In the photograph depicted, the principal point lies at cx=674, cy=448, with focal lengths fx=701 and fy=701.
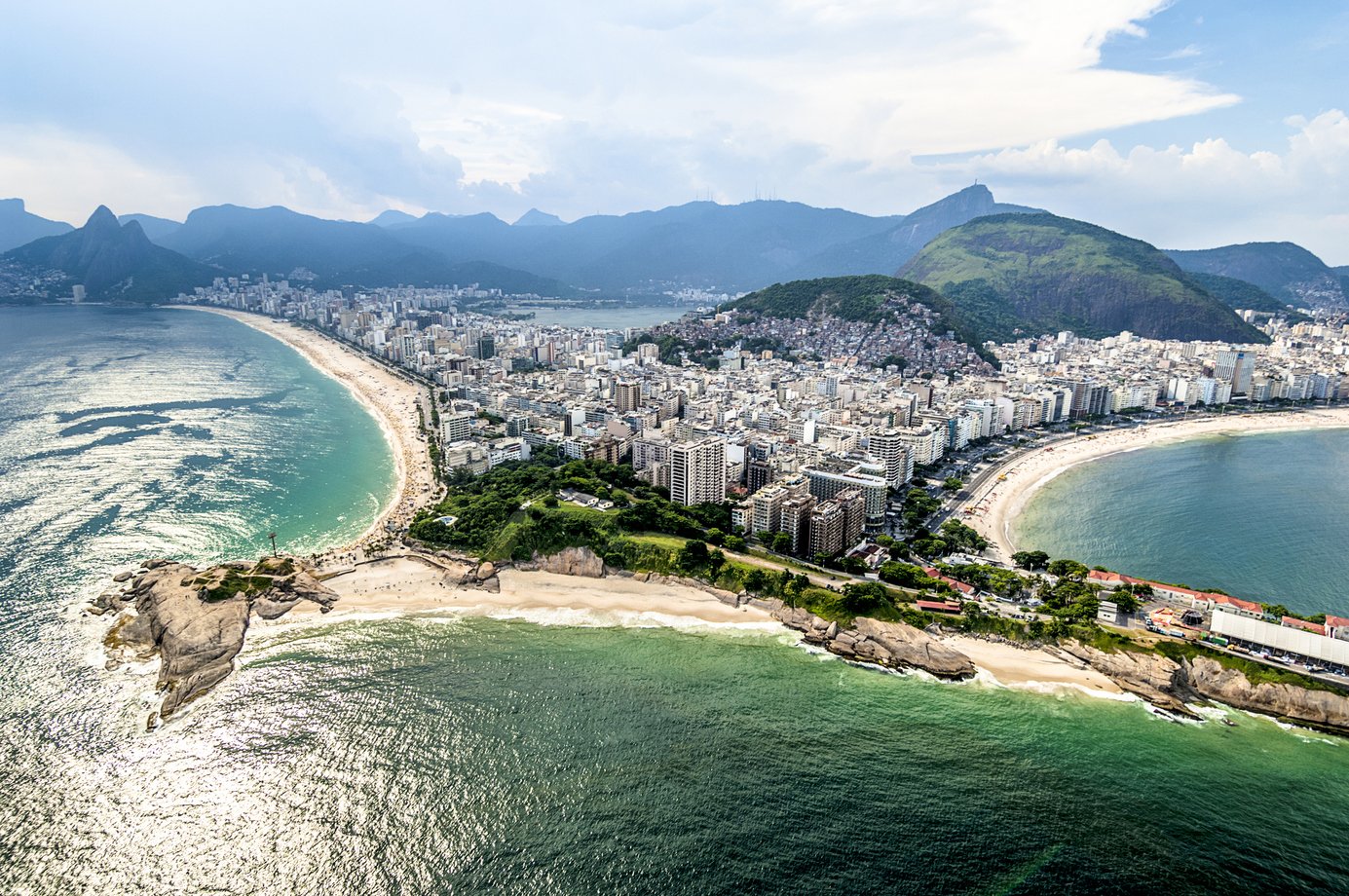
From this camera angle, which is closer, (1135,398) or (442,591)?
(442,591)

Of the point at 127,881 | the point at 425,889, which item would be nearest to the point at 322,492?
the point at 127,881

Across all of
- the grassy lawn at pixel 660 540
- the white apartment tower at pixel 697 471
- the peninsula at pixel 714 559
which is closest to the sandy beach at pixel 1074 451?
the peninsula at pixel 714 559

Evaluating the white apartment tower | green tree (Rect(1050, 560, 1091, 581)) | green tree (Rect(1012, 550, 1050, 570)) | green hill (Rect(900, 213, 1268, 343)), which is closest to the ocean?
green tree (Rect(1050, 560, 1091, 581))

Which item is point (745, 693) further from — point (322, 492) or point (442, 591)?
point (322, 492)

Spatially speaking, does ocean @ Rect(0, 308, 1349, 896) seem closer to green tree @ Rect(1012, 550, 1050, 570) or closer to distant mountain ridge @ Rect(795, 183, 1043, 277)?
green tree @ Rect(1012, 550, 1050, 570)

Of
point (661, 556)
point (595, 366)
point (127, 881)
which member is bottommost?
point (127, 881)

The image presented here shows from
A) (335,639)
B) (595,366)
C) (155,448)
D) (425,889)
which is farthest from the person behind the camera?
(595,366)

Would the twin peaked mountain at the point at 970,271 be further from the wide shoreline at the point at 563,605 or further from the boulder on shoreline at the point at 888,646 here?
the boulder on shoreline at the point at 888,646
